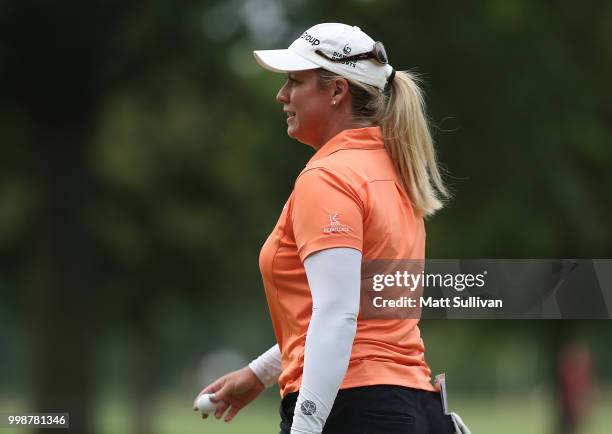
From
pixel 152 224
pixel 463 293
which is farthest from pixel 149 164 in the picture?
pixel 463 293

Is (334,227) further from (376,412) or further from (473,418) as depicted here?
(473,418)

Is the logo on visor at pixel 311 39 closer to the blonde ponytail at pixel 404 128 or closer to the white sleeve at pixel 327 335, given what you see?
the blonde ponytail at pixel 404 128

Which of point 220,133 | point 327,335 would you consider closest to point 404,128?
point 327,335

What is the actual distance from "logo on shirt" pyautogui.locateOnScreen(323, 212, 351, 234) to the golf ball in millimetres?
1026

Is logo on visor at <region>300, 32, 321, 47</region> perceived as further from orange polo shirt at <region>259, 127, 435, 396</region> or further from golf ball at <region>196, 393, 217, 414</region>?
golf ball at <region>196, 393, 217, 414</region>

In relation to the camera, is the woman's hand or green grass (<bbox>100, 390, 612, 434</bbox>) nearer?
the woman's hand

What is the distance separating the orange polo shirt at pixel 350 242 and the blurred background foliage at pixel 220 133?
27.1 feet

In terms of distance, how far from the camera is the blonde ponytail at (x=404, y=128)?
349cm

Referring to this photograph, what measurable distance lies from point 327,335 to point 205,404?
96 centimetres

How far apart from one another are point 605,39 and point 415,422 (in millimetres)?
12929

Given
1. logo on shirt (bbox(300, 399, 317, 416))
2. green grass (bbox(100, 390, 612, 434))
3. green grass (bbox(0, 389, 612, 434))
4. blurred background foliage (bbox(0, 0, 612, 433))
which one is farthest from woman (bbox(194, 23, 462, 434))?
green grass (bbox(100, 390, 612, 434))

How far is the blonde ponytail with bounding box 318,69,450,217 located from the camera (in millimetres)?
3488

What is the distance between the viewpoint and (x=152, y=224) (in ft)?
65.4

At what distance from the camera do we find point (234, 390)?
3.96 meters
